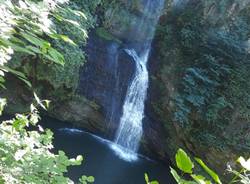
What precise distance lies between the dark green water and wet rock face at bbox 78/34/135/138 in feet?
2.73

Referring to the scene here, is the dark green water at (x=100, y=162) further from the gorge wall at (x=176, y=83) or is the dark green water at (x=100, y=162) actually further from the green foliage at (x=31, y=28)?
the green foliage at (x=31, y=28)

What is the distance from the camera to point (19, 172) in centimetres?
160

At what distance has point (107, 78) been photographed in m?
9.54

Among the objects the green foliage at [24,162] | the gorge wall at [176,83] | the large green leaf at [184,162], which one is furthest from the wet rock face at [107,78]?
the large green leaf at [184,162]

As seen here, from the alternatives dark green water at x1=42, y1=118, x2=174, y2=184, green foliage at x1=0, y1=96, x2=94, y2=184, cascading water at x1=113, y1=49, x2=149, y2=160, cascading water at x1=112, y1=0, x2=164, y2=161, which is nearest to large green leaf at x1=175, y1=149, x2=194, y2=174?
green foliage at x1=0, y1=96, x2=94, y2=184

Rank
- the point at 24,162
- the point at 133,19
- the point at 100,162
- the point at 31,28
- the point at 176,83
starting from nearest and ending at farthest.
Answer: the point at 31,28, the point at 24,162, the point at 100,162, the point at 176,83, the point at 133,19

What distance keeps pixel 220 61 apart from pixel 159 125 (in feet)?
7.73

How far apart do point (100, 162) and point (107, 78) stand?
2623mm

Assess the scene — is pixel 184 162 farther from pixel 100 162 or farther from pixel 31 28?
pixel 100 162

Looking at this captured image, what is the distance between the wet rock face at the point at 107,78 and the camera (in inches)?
366

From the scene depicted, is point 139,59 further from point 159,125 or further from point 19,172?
point 19,172

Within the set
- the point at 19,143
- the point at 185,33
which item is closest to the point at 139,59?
the point at 185,33

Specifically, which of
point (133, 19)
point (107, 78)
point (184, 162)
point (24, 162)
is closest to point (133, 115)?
point (107, 78)

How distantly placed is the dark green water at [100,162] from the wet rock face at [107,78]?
2.73 feet
